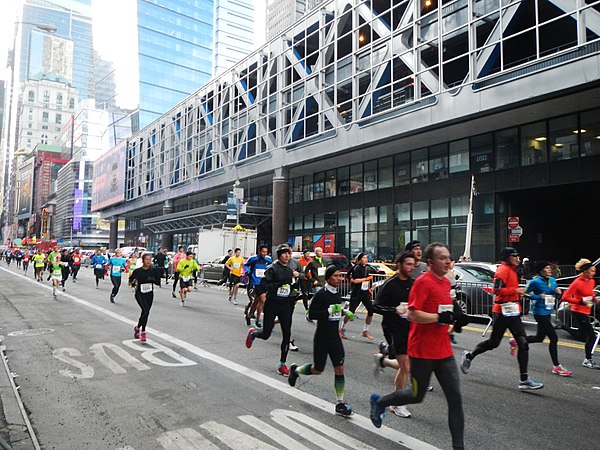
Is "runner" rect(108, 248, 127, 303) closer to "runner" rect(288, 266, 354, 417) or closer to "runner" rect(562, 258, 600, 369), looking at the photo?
"runner" rect(288, 266, 354, 417)

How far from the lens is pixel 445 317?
3637 millimetres

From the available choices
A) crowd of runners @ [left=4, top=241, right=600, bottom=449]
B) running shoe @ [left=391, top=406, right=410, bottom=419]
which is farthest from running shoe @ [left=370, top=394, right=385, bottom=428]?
running shoe @ [left=391, top=406, right=410, bottom=419]

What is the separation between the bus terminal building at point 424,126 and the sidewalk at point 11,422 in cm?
1832

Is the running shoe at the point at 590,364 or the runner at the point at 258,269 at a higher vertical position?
the runner at the point at 258,269

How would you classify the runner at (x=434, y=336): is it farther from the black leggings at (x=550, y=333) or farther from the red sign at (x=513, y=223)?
the red sign at (x=513, y=223)

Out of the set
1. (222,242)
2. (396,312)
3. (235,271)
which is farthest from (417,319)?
(222,242)

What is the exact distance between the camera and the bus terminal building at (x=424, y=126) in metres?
19.2

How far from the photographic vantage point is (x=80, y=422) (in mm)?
4660

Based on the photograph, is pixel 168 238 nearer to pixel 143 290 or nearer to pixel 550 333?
pixel 143 290

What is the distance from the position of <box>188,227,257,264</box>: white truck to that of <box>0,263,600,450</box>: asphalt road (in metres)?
16.4

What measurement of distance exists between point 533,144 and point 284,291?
18.8m

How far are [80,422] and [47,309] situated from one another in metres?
10.2

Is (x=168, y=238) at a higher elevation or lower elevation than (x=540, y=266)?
higher

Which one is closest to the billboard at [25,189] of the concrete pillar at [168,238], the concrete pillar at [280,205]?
the concrete pillar at [168,238]
